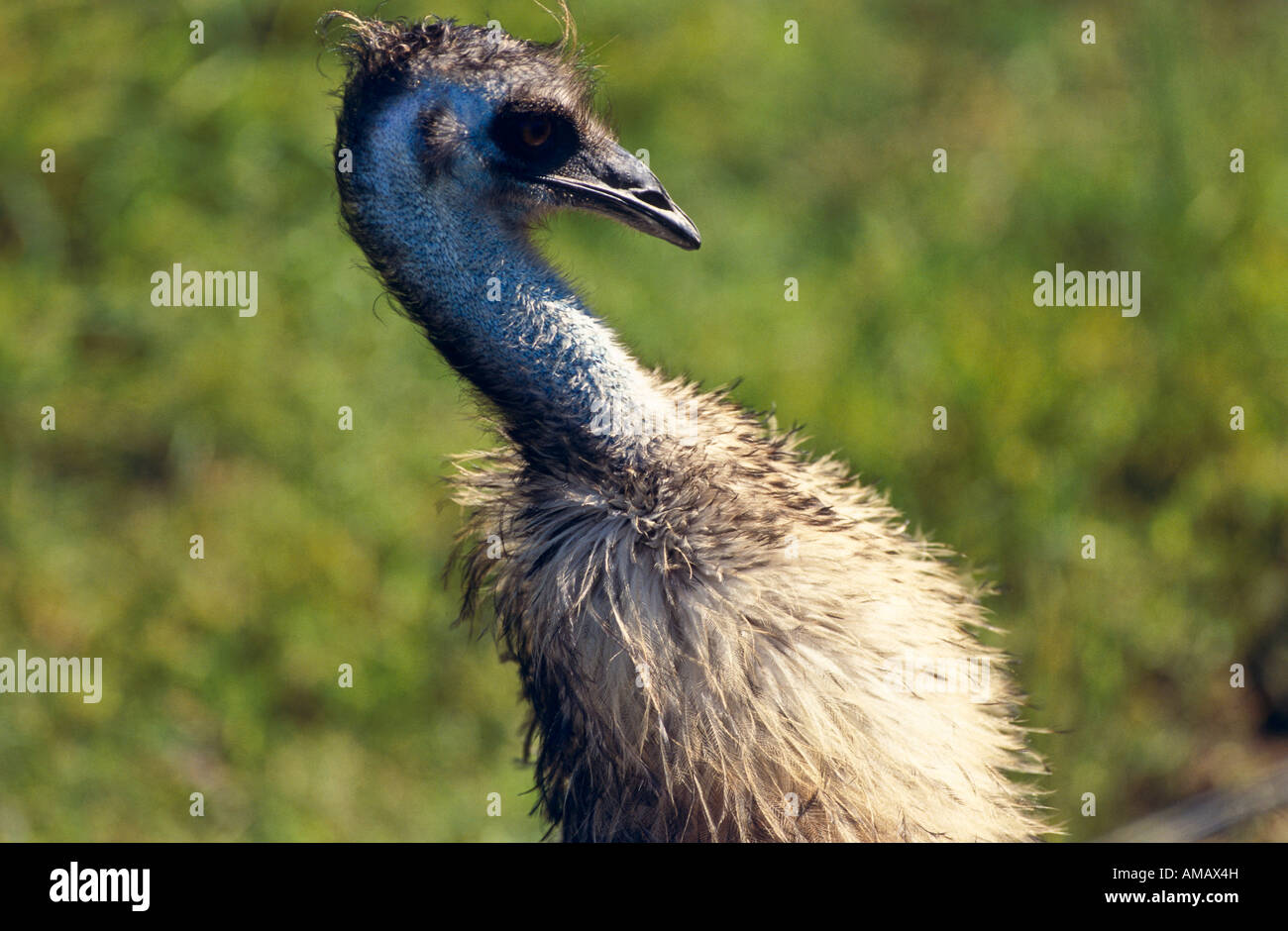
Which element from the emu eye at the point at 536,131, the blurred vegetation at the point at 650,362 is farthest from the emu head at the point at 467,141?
the blurred vegetation at the point at 650,362

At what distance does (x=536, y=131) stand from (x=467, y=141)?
16 cm

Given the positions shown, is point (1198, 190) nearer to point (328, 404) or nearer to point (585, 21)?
point (585, 21)

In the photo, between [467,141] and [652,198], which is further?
[652,198]

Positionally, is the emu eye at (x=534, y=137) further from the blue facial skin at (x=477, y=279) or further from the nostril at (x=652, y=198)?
the nostril at (x=652, y=198)

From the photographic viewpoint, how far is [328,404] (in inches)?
225

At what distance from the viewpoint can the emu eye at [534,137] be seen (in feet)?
9.75

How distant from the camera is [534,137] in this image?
3010 mm

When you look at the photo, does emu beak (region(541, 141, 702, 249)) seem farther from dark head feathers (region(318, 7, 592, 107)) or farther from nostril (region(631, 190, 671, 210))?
dark head feathers (region(318, 7, 592, 107))

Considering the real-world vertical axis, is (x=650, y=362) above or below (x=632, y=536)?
above

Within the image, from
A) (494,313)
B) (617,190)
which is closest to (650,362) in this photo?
(617,190)

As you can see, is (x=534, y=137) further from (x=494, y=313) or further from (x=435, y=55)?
(x=494, y=313)

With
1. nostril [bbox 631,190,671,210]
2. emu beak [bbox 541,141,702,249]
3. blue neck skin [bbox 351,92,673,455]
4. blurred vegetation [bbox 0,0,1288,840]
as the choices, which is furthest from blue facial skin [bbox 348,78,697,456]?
blurred vegetation [bbox 0,0,1288,840]

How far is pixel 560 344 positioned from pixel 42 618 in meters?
3.26

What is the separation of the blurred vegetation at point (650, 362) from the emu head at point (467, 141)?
1.69 m
